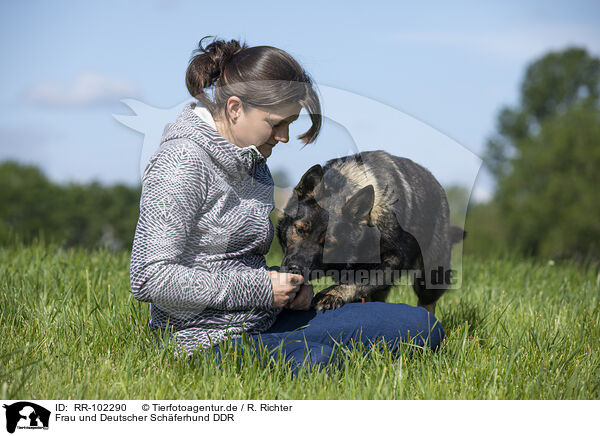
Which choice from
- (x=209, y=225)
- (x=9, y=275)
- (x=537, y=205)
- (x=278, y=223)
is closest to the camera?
(x=209, y=225)

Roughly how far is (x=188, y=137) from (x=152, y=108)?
13.2 inches

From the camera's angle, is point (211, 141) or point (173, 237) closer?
point (173, 237)

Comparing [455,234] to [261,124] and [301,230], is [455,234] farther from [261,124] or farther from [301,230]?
[261,124]

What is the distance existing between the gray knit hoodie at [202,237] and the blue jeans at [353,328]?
14cm

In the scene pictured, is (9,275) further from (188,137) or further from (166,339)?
(188,137)

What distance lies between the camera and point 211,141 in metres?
2.92

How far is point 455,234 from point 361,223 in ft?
4.01

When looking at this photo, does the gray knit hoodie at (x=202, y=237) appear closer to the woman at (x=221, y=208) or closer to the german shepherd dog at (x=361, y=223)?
the woman at (x=221, y=208)

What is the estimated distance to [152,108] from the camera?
305 cm

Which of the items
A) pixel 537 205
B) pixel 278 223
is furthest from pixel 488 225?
pixel 278 223

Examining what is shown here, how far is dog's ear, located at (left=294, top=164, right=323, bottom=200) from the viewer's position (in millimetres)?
3217
